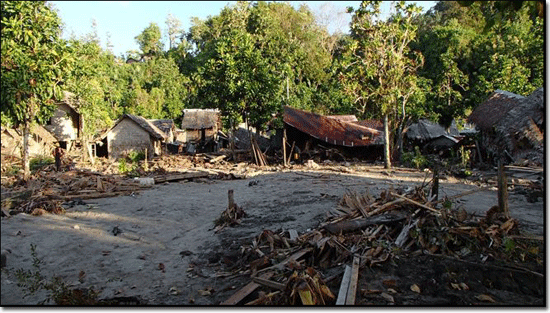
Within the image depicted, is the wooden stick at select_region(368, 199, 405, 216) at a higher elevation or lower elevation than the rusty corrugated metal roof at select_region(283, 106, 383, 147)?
lower

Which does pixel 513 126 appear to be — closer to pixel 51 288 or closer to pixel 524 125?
pixel 524 125

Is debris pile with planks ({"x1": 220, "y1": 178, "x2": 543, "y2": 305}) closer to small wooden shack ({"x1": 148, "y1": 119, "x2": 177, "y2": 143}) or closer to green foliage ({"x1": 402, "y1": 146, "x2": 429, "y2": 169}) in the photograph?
small wooden shack ({"x1": 148, "y1": 119, "x2": 177, "y2": 143})

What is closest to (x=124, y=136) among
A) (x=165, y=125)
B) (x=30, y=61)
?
(x=165, y=125)

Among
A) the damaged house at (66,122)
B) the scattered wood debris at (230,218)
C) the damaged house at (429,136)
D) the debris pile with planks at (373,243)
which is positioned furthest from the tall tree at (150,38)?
the damaged house at (429,136)

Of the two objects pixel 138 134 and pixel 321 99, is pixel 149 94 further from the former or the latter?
pixel 321 99

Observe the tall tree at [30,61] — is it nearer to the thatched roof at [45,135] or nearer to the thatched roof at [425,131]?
the thatched roof at [45,135]

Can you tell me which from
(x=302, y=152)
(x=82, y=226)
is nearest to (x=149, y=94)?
(x=82, y=226)

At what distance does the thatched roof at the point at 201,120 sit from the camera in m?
27.8

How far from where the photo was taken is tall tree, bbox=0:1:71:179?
420 centimetres

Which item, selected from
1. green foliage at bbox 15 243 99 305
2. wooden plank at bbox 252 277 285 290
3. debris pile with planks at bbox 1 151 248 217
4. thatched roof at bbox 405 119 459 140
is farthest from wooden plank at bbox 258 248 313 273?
thatched roof at bbox 405 119 459 140

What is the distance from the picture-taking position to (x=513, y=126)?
15391mm

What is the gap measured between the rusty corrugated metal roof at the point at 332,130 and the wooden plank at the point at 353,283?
16.1 meters

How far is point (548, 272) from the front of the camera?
4.61 m

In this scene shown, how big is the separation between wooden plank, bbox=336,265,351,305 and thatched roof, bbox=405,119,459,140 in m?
21.5
